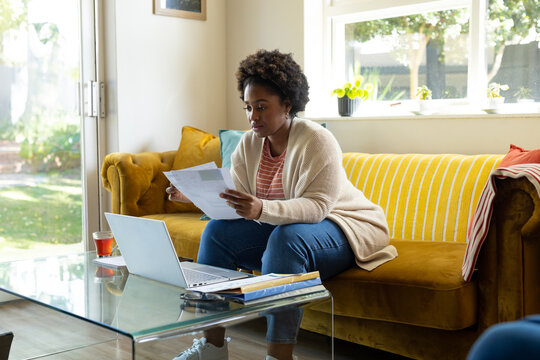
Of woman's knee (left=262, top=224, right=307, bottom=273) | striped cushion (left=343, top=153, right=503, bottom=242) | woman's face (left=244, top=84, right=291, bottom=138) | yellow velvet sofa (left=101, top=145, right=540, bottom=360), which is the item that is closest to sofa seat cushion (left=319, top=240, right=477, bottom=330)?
yellow velvet sofa (left=101, top=145, right=540, bottom=360)

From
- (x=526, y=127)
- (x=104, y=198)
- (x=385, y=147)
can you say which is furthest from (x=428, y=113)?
(x=104, y=198)

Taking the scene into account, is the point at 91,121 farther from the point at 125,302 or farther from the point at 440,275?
the point at 440,275

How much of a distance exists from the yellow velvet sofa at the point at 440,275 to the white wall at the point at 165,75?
1237mm

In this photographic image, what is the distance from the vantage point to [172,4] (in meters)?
3.78

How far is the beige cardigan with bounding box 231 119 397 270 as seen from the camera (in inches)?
79.7

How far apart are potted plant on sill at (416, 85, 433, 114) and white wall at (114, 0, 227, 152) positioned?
1.36 meters

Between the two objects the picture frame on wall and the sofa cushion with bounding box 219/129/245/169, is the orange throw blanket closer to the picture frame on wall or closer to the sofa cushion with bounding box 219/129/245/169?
the sofa cushion with bounding box 219/129/245/169

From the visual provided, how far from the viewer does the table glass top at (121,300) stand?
137 centimetres

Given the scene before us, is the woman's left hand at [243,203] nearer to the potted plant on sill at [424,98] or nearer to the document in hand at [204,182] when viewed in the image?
the document in hand at [204,182]

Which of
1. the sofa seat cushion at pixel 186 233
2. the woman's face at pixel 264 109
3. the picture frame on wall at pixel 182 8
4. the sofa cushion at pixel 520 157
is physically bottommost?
the sofa seat cushion at pixel 186 233

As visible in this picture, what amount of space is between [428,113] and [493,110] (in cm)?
35

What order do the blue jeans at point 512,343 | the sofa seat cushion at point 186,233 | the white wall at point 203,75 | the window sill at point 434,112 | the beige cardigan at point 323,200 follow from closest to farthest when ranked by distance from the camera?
the blue jeans at point 512,343
the beige cardigan at point 323,200
the sofa seat cushion at point 186,233
the window sill at point 434,112
the white wall at point 203,75

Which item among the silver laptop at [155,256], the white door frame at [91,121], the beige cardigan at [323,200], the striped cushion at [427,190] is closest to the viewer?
the silver laptop at [155,256]

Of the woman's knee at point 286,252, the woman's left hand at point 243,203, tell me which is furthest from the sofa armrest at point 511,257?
the woman's left hand at point 243,203
